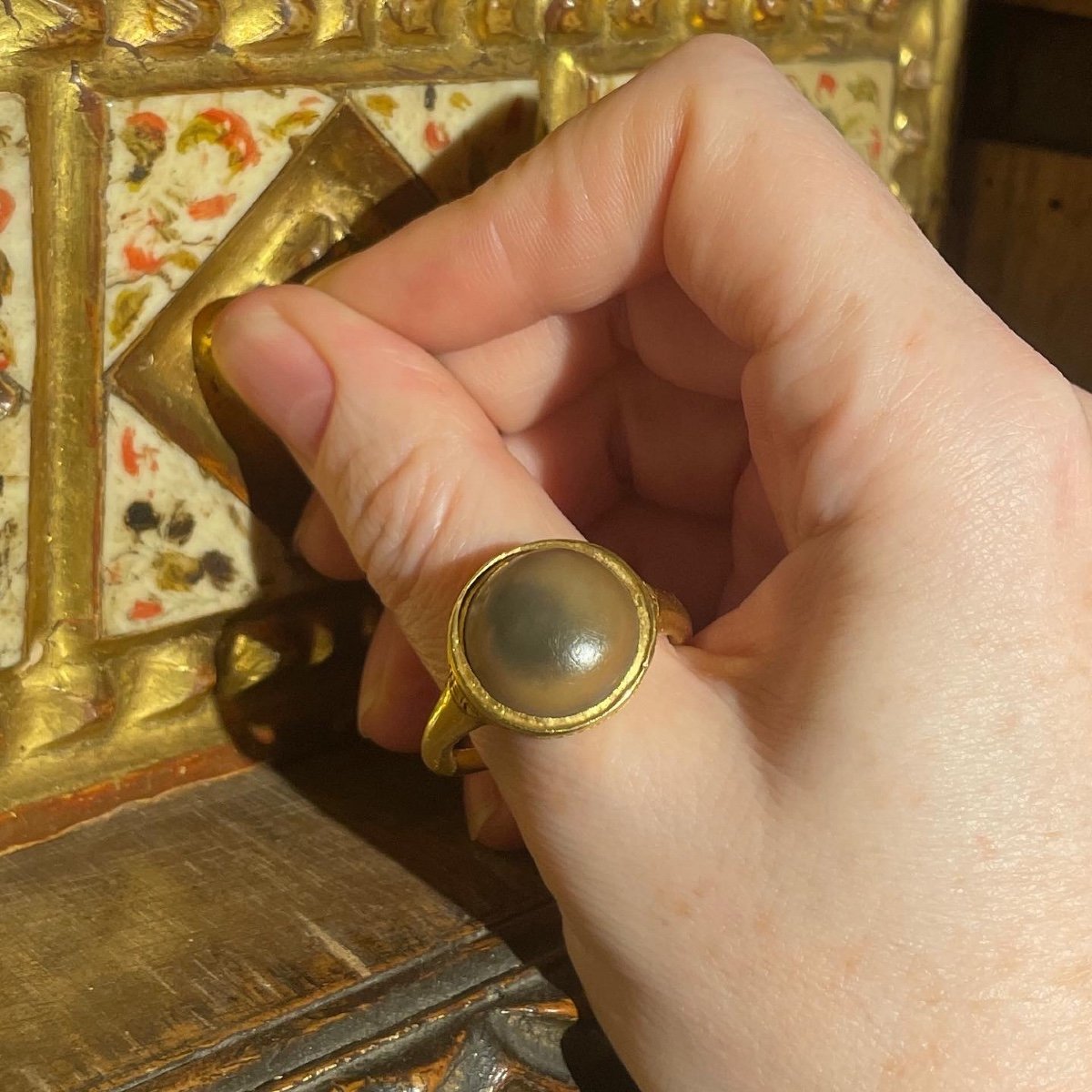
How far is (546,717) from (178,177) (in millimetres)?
342

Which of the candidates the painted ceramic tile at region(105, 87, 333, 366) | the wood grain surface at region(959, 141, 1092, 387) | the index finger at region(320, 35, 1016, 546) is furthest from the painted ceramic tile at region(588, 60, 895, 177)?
the painted ceramic tile at region(105, 87, 333, 366)

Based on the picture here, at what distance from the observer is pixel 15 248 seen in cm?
60

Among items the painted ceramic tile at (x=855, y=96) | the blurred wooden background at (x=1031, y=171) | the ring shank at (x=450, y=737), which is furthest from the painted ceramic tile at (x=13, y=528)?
the blurred wooden background at (x=1031, y=171)

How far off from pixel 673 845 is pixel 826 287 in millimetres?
243

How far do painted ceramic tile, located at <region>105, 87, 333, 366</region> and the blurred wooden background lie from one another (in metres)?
0.56

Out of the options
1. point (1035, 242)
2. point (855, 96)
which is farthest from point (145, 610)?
point (1035, 242)

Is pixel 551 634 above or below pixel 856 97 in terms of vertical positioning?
below

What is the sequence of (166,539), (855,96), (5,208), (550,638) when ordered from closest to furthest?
(550,638) → (5,208) → (166,539) → (855,96)

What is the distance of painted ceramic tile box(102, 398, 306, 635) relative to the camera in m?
0.68

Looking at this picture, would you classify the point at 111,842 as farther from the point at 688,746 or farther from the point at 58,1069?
the point at 688,746

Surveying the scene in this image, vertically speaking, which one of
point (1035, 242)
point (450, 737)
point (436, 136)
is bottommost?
point (450, 737)

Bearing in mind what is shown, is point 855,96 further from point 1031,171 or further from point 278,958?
point 278,958

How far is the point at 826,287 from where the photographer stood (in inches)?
21.9

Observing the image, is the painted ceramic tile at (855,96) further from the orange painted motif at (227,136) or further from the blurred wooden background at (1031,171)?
the orange painted motif at (227,136)
